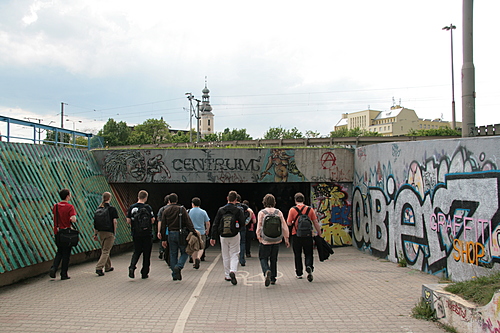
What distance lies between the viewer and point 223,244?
811 cm

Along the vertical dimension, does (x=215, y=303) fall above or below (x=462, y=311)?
below

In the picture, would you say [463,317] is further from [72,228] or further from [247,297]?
[72,228]

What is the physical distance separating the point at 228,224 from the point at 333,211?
7.89 m

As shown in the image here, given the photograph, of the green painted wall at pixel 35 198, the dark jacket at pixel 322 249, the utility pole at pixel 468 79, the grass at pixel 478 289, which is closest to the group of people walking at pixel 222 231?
the dark jacket at pixel 322 249

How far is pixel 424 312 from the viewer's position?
558 cm

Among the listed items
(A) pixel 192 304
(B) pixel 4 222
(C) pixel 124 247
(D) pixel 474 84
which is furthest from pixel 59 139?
(D) pixel 474 84

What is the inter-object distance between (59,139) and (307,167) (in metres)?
8.33

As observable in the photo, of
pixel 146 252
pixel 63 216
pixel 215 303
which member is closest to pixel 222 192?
pixel 146 252

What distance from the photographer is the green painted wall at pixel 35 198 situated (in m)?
8.48

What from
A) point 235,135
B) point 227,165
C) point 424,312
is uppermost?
point 235,135

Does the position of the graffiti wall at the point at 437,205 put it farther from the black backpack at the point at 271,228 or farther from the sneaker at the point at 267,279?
the sneaker at the point at 267,279

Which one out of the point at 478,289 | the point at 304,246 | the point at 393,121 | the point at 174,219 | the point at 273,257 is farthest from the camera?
the point at 393,121

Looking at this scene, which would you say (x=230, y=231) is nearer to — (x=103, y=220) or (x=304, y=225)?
(x=304, y=225)

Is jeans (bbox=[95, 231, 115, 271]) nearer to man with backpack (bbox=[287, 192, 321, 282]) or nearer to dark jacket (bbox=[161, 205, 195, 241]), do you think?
dark jacket (bbox=[161, 205, 195, 241])
